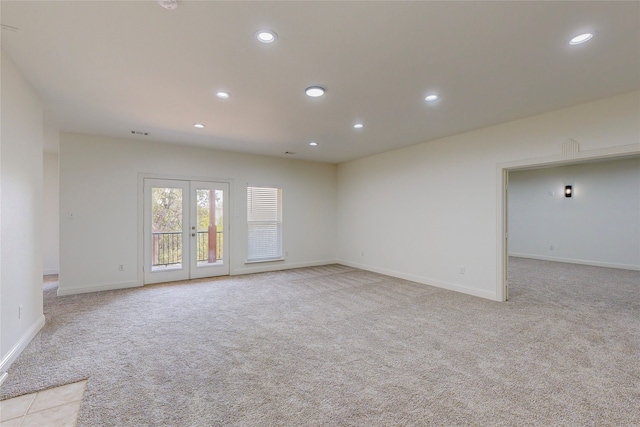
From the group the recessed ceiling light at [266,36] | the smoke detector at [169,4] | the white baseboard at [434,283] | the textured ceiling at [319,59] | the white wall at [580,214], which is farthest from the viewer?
the white wall at [580,214]

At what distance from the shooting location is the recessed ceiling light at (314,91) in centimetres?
317

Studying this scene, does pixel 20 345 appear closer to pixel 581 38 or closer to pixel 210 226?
pixel 210 226

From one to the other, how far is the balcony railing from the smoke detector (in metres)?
4.59

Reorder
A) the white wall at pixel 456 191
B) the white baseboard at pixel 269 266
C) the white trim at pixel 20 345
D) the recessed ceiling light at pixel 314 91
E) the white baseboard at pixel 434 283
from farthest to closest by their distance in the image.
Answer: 1. the white baseboard at pixel 269 266
2. the white baseboard at pixel 434 283
3. the white wall at pixel 456 191
4. the recessed ceiling light at pixel 314 91
5. the white trim at pixel 20 345

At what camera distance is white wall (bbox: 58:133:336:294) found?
4918mm

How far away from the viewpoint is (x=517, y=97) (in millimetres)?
3471

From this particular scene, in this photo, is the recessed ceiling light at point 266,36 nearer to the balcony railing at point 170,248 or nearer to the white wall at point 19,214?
the white wall at point 19,214

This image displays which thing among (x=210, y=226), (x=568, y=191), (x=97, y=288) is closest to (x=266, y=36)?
(x=210, y=226)

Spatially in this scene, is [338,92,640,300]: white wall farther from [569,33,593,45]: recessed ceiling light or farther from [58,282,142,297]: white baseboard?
[58,282,142,297]: white baseboard

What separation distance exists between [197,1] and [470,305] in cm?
465

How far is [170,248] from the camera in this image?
5.76 m

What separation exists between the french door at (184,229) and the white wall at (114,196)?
0.17 metres

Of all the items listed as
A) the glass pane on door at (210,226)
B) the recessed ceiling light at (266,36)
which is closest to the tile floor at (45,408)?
the recessed ceiling light at (266,36)

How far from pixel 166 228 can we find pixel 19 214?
9.40 feet
